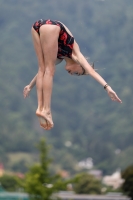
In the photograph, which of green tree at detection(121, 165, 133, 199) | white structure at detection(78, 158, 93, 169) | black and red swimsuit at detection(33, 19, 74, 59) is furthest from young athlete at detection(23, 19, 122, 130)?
white structure at detection(78, 158, 93, 169)

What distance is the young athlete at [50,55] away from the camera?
12719 mm

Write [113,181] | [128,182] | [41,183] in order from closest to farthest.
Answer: [41,183] → [128,182] → [113,181]

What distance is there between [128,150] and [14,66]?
2805 cm

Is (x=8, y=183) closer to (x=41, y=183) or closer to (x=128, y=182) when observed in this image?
(x=128, y=182)

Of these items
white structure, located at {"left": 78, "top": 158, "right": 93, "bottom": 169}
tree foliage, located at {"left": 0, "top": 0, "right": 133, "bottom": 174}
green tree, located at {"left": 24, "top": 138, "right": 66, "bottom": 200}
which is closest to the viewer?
green tree, located at {"left": 24, "top": 138, "right": 66, "bottom": 200}

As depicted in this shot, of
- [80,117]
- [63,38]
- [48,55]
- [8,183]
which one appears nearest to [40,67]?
[48,55]

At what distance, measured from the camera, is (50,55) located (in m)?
12.9

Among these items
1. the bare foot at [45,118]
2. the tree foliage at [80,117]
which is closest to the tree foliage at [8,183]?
the tree foliage at [80,117]

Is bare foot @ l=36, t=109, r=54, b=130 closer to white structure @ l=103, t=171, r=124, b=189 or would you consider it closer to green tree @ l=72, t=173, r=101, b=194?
green tree @ l=72, t=173, r=101, b=194

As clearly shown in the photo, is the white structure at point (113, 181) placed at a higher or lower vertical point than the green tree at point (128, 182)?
higher

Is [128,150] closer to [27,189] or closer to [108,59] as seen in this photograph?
[108,59]

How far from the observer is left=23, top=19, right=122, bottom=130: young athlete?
41.7ft

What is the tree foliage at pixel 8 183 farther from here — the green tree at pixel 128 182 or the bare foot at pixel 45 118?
the bare foot at pixel 45 118

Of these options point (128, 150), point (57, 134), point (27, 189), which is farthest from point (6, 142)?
point (27, 189)
